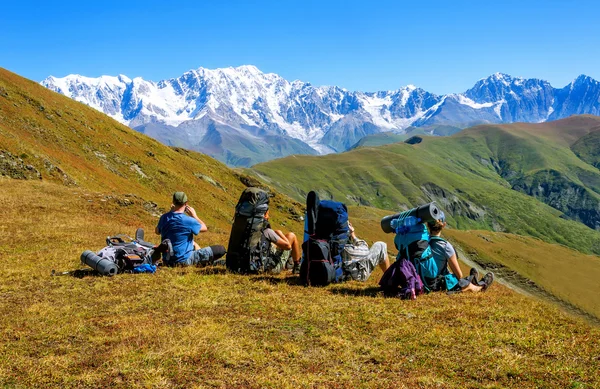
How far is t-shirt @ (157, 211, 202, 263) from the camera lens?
16.2 m

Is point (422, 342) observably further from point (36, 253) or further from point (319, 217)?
point (36, 253)

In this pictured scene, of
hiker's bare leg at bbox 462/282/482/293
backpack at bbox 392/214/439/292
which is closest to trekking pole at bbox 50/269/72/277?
backpack at bbox 392/214/439/292

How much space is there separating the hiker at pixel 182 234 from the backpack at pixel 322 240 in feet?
15.0

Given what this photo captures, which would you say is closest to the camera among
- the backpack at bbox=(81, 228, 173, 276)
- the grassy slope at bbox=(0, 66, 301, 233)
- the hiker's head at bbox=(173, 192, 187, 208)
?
the backpack at bbox=(81, 228, 173, 276)

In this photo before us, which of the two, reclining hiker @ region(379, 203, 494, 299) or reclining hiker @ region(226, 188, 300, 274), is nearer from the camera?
reclining hiker @ region(379, 203, 494, 299)

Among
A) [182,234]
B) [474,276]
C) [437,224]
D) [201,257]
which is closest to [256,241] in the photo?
[201,257]

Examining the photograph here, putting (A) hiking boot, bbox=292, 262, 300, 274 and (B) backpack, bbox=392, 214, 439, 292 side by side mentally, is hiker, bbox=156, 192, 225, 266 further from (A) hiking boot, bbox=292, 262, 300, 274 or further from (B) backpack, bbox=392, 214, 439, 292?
(B) backpack, bbox=392, 214, 439, 292

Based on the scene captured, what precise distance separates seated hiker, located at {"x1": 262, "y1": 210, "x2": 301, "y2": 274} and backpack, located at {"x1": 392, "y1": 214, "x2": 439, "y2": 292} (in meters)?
4.21

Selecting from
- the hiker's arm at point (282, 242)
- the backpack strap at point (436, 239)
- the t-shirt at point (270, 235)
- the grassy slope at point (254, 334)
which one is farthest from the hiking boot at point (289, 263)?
the backpack strap at point (436, 239)

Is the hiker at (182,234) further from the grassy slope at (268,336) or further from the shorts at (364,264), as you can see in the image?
the shorts at (364,264)

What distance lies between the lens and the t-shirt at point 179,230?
16.2 meters

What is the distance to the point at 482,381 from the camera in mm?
7422

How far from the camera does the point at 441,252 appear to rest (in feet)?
45.2

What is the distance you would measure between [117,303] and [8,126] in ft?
165
